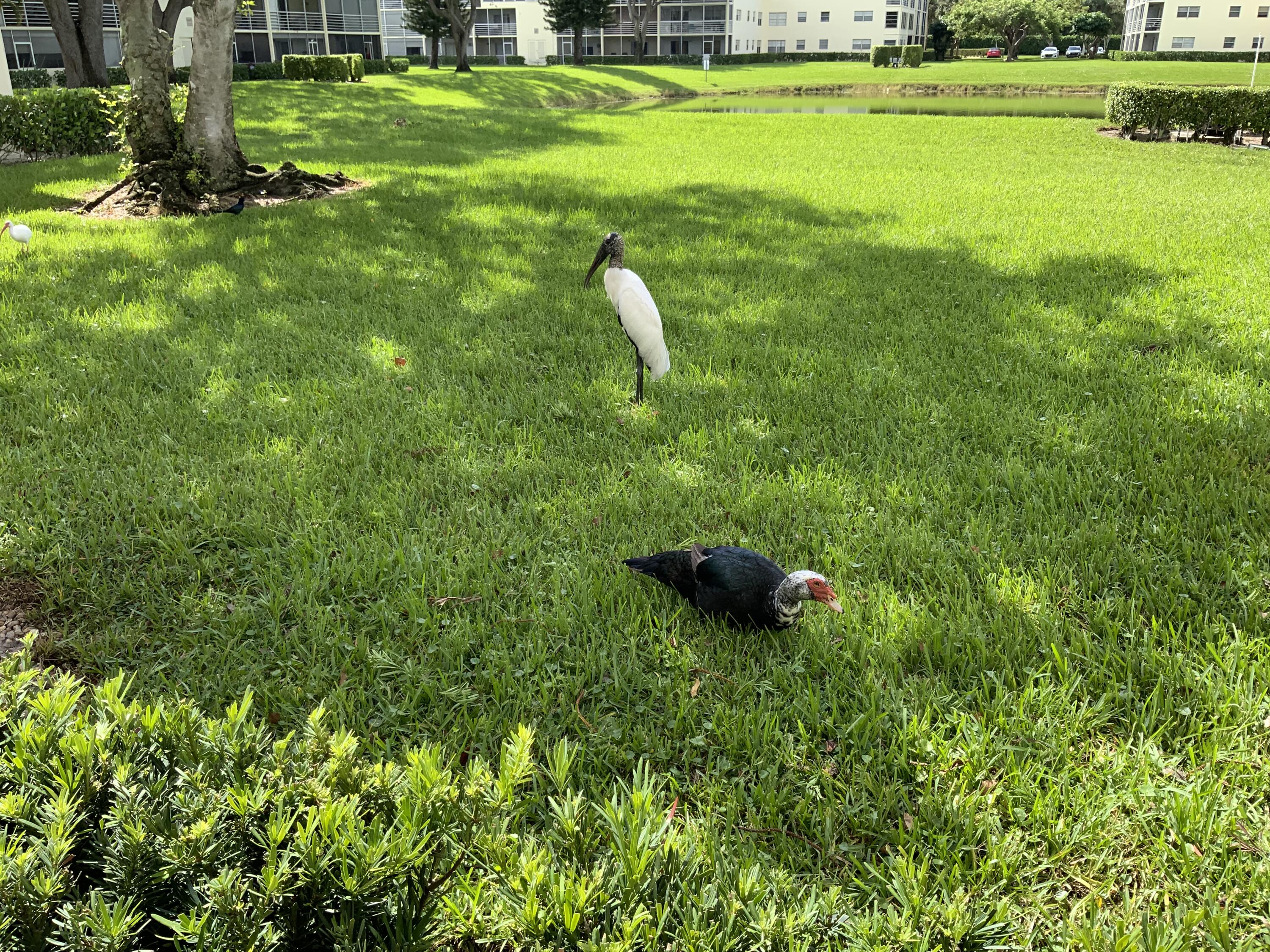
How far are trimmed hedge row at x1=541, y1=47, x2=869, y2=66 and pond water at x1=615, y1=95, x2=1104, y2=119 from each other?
21.4 meters

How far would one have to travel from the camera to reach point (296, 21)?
49.1 metres

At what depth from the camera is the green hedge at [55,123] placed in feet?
42.0

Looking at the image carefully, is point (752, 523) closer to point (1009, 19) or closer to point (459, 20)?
point (459, 20)

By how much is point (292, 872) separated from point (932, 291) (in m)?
6.33

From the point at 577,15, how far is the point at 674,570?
53033 mm

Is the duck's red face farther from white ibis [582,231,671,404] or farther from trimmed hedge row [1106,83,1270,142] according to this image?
trimmed hedge row [1106,83,1270,142]

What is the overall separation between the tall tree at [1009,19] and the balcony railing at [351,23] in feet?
144

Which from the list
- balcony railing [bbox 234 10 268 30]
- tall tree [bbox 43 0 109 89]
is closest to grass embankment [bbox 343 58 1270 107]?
tall tree [bbox 43 0 109 89]

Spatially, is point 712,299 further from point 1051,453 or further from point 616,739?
point 616,739

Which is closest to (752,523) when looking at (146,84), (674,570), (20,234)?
(674,570)

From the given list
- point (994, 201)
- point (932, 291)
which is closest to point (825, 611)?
point (932, 291)

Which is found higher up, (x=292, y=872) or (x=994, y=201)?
(x=994, y=201)

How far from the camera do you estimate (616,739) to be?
7.70ft

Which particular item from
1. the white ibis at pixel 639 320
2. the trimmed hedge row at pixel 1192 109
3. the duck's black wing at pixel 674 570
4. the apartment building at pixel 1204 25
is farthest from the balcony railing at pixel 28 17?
the apartment building at pixel 1204 25
